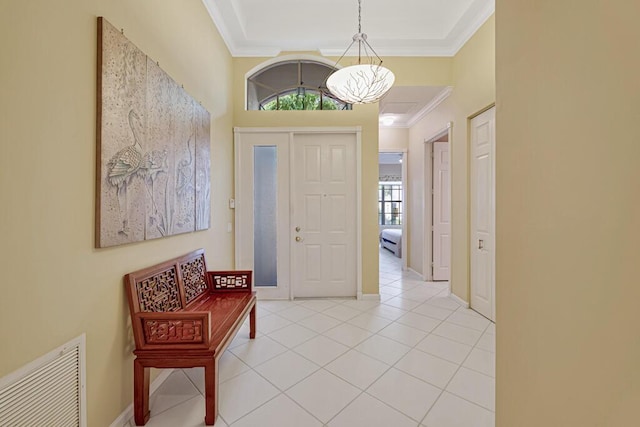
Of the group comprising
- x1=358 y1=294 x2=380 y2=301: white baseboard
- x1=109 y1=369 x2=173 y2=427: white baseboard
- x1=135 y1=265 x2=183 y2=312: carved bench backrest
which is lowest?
x1=109 y1=369 x2=173 y2=427: white baseboard

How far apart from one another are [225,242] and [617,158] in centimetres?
343

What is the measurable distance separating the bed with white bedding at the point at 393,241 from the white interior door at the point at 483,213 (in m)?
3.47

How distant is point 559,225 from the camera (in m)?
0.82

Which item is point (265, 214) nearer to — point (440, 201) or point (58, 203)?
point (58, 203)

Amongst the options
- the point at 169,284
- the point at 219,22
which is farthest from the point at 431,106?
the point at 169,284

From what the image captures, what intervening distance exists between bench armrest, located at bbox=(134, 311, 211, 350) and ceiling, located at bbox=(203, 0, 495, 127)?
309 centimetres

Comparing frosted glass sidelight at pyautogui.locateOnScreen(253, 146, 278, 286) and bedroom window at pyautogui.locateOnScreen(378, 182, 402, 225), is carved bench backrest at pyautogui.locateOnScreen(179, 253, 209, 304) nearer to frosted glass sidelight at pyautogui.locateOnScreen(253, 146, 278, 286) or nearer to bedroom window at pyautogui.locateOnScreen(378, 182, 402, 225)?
frosted glass sidelight at pyautogui.locateOnScreen(253, 146, 278, 286)

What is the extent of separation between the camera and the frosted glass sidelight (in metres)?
3.78

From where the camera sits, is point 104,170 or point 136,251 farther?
point 136,251

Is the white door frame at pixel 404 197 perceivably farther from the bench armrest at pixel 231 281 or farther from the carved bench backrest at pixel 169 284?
the carved bench backrest at pixel 169 284

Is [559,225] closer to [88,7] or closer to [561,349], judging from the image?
[561,349]

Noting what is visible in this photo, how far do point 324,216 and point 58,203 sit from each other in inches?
113

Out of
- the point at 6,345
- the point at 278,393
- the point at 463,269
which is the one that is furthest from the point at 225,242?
the point at 463,269

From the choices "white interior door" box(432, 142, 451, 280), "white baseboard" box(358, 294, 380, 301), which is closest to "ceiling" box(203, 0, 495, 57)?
"white interior door" box(432, 142, 451, 280)
